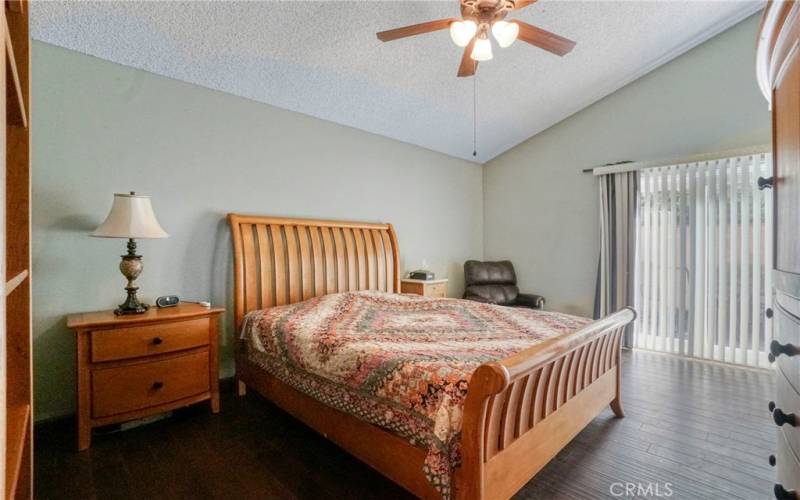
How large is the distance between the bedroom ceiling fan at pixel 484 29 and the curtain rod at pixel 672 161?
93.3 inches

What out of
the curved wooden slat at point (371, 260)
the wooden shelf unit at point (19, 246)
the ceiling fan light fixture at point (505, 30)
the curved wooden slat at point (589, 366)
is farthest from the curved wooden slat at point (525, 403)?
the curved wooden slat at point (371, 260)

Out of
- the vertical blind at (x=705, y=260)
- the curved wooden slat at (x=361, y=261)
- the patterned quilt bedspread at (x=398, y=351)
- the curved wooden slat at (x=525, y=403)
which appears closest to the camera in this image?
the patterned quilt bedspread at (x=398, y=351)

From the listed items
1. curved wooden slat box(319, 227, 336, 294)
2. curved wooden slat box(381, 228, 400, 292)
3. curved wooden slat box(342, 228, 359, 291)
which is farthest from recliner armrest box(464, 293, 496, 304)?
curved wooden slat box(319, 227, 336, 294)

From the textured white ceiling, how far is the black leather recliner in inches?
67.6

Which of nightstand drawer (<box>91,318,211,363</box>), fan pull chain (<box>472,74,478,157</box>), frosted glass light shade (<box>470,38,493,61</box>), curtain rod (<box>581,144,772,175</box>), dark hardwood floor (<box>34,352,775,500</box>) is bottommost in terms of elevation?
dark hardwood floor (<box>34,352,775,500</box>)

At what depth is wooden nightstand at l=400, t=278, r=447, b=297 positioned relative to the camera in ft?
13.1

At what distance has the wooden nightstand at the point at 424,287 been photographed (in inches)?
157

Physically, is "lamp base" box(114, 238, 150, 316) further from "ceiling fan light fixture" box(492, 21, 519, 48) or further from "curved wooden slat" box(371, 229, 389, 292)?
"ceiling fan light fixture" box(492, 21, 519, 48)

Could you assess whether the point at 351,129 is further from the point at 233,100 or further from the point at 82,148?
the point at 82,148

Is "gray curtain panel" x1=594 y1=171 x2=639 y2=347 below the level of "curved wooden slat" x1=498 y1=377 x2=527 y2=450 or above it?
above

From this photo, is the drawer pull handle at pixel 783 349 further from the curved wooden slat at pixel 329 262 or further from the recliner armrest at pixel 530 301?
the recliner armrest at pixel 530 301

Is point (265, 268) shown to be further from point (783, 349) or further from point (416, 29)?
point (783, 349)

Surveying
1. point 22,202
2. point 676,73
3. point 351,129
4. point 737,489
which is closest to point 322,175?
point 351,129

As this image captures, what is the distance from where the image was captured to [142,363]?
7.11ft
